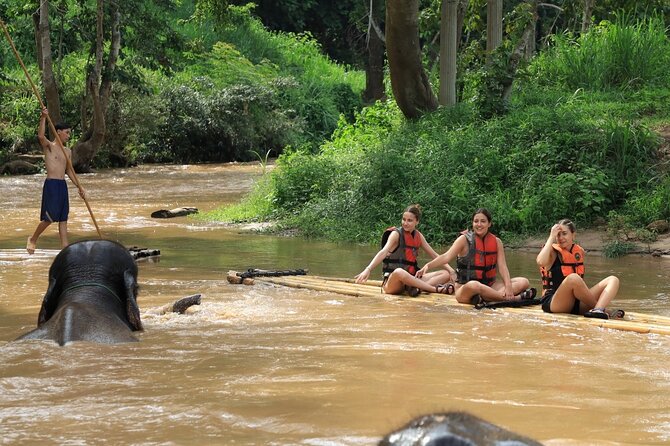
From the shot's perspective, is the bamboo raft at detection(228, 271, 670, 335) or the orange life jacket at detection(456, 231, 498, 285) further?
the orange life jacket at detection(456, 231, 498, 285)

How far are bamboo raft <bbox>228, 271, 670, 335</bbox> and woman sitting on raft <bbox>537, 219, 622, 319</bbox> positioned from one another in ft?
0.38

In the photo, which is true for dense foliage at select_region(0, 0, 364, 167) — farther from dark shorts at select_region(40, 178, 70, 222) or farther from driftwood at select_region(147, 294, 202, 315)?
driftwood at select_region(147, 294, 202, 315)

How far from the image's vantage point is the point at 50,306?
7250mm

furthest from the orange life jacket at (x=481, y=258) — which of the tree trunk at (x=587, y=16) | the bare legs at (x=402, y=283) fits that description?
the tree trunk at (x=587, y=16)

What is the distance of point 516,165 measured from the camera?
14.9 m

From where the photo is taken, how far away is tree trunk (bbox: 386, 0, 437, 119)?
1639 centimetres

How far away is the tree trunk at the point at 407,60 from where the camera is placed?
16391 millimetres

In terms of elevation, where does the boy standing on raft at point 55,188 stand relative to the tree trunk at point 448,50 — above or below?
below

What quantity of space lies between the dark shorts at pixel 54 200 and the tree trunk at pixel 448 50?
8.20 meters

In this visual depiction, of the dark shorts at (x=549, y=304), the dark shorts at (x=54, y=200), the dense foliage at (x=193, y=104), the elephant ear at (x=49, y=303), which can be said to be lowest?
the dark shorts at (x=549, y=304)

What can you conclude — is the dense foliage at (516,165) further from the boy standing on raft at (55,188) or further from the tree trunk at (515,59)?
the boy standing on raft at (55,188)

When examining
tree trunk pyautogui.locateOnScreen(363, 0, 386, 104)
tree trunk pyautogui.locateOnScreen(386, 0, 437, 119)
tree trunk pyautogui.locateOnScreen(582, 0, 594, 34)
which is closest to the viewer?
tree trunk pyautogui.locateOnScreen(386, 0, 437, 119)

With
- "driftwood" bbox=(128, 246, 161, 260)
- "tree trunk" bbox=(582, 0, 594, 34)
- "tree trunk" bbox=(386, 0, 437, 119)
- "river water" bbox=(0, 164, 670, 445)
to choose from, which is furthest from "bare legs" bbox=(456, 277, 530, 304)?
"tree trunk" bbox=(582, 0, 594, 34)

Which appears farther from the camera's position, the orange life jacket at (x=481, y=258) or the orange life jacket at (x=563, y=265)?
the orange life jacket at (x=481, y=258)
